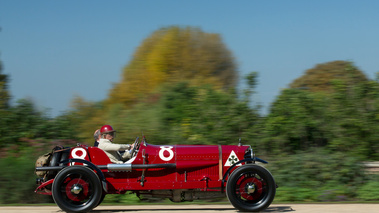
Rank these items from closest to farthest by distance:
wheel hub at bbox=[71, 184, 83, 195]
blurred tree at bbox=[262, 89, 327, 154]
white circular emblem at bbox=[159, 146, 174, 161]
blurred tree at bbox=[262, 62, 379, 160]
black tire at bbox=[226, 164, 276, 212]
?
black tire at bbox=[226, 164, 276, 212] → wheel hub at bbox=[71, 184, 83, 195] → white circular emblem at bbox=[159, 146, 174, 161] → blurred tree at bbox=[262, 62, 379, 160] → blurred tree at bbox=[262, 89, 327, 154]

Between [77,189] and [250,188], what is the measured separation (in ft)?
9.15

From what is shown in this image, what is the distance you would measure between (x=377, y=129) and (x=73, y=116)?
27.5 feet

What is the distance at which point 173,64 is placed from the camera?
1775 cm

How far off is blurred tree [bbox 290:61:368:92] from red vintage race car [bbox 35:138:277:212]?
21.7ft

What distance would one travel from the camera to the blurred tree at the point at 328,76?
→ 14.0 meters

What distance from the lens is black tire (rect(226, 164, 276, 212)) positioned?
8.15 meters

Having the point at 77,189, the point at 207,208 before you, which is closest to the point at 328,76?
the point at 207,208

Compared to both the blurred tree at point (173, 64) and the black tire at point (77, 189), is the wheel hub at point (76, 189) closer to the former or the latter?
the black tire at point (77, 189)

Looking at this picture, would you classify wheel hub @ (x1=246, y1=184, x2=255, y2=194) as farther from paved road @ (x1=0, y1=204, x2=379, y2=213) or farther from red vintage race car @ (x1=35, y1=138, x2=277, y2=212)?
paved road @ (x1=0, y1=204, x2=379, y2=213)

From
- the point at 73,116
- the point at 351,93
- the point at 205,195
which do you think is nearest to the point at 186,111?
the point at 73,116

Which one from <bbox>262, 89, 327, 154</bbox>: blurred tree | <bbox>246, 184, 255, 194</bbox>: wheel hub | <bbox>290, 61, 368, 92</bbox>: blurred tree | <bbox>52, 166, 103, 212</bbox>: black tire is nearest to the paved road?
<bbox>52, 166, 103, 212</bbox>: black tire

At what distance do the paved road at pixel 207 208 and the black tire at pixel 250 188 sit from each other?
37cm

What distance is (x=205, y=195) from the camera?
8.50 metres

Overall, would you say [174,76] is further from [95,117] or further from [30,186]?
[30,186]
